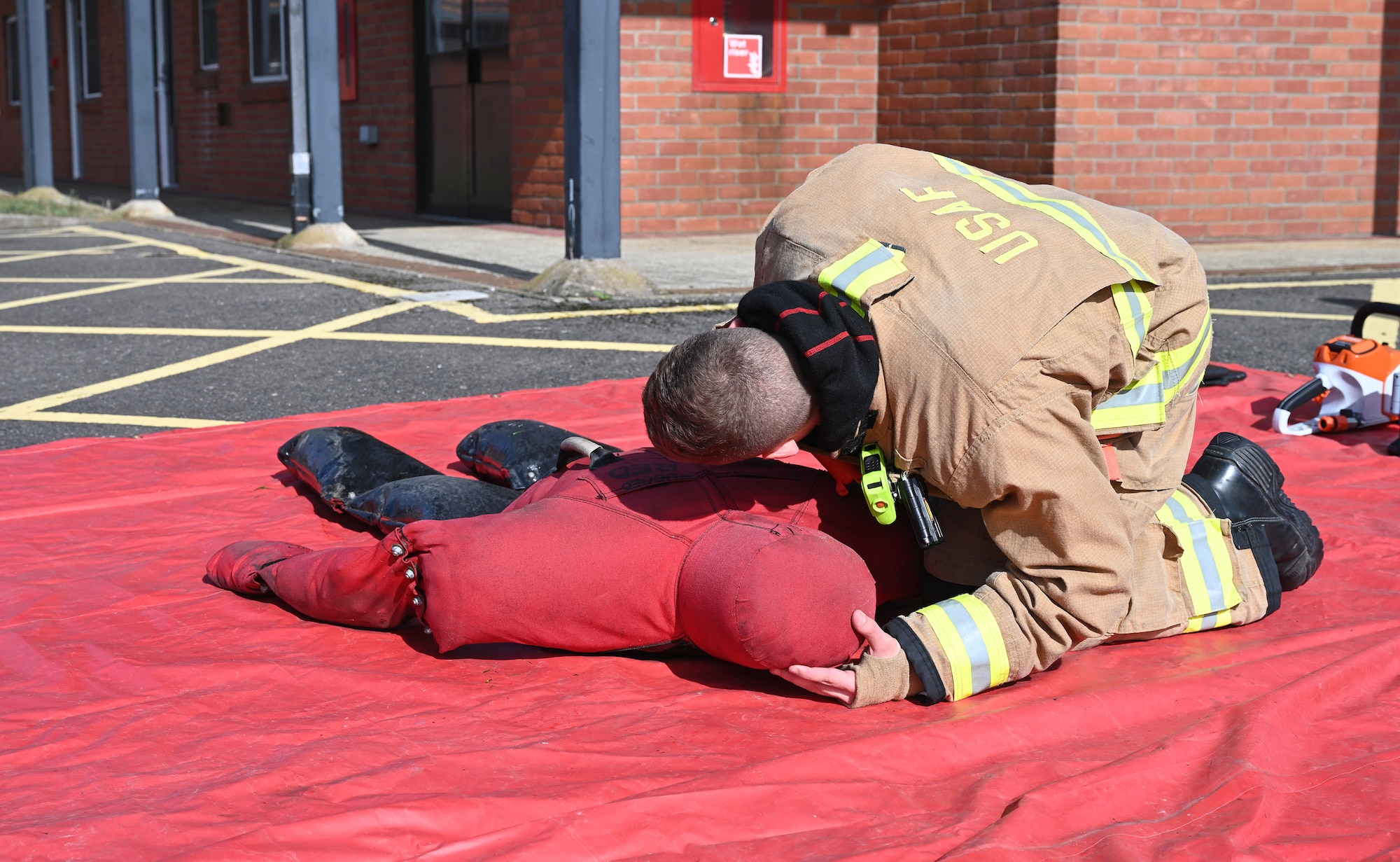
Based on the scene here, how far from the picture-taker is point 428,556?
238 cm

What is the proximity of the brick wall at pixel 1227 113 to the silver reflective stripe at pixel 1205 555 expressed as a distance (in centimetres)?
795

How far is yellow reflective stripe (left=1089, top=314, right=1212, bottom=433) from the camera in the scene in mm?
2393

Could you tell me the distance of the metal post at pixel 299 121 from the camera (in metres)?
10.2

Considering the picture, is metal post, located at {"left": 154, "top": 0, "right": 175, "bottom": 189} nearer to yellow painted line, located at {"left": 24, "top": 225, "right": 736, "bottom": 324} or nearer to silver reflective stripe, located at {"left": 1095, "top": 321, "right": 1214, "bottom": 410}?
yellow painted line, located at {"left": 24, "top": 225, "right": 736, "bottom": 324}

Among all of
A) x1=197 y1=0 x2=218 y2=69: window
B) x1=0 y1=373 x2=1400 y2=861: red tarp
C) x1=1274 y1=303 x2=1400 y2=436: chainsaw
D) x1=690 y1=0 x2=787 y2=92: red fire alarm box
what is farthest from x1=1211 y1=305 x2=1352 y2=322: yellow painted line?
x1=197 y1=0 x2=218 y2=69: window

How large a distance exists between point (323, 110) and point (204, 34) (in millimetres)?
9582

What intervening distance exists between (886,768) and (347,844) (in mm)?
833

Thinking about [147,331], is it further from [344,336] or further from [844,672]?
[844,672]

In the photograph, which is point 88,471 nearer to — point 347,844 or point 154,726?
point 154,726

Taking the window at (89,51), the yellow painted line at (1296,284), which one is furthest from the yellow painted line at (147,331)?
the window at (89,51)

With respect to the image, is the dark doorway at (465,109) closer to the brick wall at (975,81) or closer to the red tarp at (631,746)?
the brick wall at (975,81)

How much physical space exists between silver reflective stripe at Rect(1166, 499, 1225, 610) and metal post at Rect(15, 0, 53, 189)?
1611 centimetres

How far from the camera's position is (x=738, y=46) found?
11.3 m

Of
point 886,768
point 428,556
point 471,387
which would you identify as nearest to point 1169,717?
point 886,768
